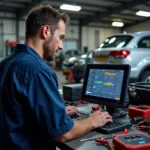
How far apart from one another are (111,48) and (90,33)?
432 inches

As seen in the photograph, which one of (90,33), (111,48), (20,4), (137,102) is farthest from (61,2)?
(137,102)

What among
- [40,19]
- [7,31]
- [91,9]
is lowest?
[40,19]

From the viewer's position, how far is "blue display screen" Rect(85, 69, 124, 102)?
1815 millimetres

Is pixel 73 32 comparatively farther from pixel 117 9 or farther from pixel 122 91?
pixel 122 91

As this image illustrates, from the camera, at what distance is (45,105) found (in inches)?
47.0

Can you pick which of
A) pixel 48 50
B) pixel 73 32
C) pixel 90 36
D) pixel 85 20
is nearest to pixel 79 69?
pixel 48 50

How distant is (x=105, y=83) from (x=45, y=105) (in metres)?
0.82

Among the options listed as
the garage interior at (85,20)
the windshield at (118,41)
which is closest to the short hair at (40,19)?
the windshield at (118,41)

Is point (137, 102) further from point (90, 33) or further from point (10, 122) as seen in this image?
point (90, 33)

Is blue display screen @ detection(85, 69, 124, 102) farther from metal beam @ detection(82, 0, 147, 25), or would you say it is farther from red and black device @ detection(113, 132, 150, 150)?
metal beam @ detection(82, 0, 147, 25)

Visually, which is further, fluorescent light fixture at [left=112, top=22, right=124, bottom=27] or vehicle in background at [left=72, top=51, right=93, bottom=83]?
fluorescent light fixture at [left=112, top=22, right=124, bottom=27]

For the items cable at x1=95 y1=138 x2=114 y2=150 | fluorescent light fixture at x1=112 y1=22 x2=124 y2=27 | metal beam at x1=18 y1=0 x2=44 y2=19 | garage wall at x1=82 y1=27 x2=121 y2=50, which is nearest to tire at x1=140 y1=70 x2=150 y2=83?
cable at x1=95 y1=138 x2=114 y2=150

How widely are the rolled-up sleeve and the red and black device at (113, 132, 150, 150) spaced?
0.94ft

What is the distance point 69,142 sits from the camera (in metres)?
1.37
